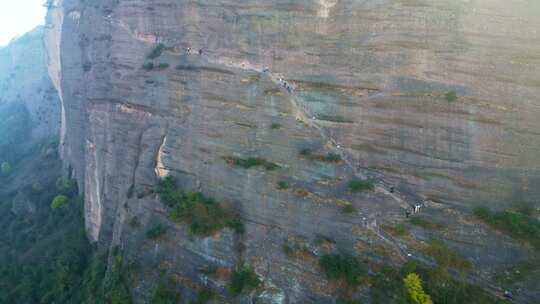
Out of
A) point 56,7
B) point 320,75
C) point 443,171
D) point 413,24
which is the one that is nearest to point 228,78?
point 320,75

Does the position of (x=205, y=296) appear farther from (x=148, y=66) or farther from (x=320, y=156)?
(x=148, y=66)

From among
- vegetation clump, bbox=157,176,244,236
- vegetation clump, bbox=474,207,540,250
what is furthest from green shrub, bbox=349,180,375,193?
vegetation clump, bbox=157,176,244,236

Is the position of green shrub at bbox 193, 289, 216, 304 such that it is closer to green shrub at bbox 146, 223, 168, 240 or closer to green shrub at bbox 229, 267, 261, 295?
green shrub at bbox 229, 267, 261, 295

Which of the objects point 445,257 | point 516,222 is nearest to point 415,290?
point 445,257

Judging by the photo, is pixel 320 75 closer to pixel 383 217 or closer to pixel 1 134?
pixel 383 217

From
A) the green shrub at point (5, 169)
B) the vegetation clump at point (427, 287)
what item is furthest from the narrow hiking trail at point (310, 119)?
the green shrub at point (5, 169)
